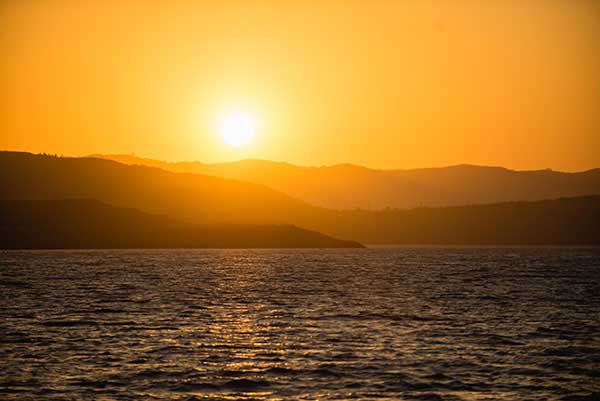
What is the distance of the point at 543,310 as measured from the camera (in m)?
72.5

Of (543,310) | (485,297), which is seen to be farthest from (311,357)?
(485,297)

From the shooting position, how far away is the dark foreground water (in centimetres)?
3681

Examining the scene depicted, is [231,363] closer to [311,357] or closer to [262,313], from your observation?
[311,357]

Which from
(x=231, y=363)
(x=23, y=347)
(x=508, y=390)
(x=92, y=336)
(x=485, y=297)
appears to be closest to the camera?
(x=508, y=390)

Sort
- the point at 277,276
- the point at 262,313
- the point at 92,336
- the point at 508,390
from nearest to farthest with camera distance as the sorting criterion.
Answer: the point at 508,390, the point at 92,336, the point at 262,313, the point at 277,276

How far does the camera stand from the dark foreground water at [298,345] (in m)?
36.8

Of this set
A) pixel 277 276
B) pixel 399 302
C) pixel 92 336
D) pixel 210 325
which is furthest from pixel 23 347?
pixel 277 276

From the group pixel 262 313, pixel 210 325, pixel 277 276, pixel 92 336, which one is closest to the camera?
pixel 92 336

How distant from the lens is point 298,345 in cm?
4928

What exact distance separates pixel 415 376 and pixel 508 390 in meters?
4.92

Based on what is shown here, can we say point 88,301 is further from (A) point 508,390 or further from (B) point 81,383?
(A) point 508,390

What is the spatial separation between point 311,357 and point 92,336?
16342 mm

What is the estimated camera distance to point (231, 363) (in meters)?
43.3

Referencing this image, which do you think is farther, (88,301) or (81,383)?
(88,301)
